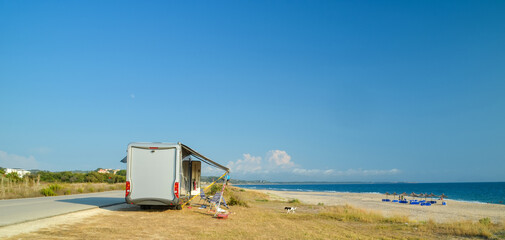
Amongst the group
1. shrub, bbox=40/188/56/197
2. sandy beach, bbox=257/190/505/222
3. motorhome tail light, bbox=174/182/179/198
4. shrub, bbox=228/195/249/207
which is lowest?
sandy beach, bbox=257/190/505/222

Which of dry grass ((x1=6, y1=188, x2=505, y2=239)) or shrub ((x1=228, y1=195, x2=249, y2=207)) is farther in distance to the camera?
shrub ((x1=228, y1=195, x2=249, y2=207))

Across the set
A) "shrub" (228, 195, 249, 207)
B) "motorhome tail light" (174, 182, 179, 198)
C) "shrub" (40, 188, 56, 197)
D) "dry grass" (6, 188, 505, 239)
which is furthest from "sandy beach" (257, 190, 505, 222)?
"shrub" (40, 188, 56, 197)

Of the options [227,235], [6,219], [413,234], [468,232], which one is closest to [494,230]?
[468,232]

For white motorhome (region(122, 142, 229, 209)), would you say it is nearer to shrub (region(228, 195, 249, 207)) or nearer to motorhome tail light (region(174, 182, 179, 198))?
motorhome tail light (region(174, 182, 179, 198))

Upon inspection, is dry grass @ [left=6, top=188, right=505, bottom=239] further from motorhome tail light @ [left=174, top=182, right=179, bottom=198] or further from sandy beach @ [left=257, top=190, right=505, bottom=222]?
sandy beach @ [left=257, top=190, right=505, bottom=222]

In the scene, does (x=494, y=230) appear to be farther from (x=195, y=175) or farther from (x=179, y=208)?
(x=195, y=175)

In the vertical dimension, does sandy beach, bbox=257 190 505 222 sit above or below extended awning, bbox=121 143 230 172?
below

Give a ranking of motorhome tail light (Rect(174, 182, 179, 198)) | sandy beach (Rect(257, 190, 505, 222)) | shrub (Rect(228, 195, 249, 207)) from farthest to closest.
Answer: sandy beach (Rect(257, 190, 505, 222)) → shrub (Rect(228, 195, 249, 207)) → motorhome tail light (Rect(174, 182, 179, 198))

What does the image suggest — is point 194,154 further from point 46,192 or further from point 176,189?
point 46,192

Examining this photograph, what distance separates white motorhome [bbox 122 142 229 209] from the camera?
13.2 metres

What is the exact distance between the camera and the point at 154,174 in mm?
13344

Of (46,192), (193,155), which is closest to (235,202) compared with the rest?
(193,155)

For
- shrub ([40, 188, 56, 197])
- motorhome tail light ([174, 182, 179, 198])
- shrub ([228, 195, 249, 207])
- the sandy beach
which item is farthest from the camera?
shrub ([40, 188, 56, 197])

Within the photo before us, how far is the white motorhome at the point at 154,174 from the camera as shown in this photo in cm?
1325
